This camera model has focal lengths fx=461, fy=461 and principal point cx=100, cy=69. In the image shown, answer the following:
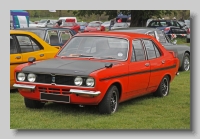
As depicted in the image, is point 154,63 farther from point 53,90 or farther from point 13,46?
point 13,46

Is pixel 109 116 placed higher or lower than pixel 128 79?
lower

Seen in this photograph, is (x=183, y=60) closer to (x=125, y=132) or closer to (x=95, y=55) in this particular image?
(x=95, y=55)

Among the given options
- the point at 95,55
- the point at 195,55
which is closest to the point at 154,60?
the point at 95,55

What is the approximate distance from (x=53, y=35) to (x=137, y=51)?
5172 mm

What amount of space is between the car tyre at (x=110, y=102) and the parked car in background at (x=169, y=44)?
519 cm

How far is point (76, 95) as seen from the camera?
7.34 metres

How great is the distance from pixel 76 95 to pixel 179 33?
2234 cm

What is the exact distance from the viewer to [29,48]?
1022cm

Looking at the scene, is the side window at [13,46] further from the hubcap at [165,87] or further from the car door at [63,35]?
the car door at [63,35]

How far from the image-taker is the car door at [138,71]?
831 cm

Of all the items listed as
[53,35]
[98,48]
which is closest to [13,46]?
[98,48]

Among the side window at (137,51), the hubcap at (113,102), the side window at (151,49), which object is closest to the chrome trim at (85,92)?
the hubcap at (113,102)

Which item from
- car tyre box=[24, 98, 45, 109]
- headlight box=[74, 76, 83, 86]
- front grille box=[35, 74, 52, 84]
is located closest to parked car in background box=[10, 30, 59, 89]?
car tyre box=[24, 98, 45, 109]

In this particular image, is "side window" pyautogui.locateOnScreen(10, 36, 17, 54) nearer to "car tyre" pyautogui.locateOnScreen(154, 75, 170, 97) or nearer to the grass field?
the grass field
